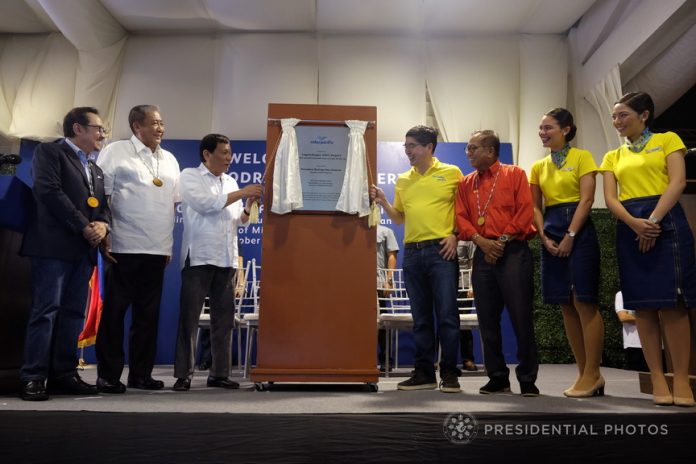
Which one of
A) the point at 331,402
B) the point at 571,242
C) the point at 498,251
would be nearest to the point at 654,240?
the point at 571,242

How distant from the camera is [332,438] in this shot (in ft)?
7.05

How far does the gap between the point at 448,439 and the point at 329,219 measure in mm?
1485

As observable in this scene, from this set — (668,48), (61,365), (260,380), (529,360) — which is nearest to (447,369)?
(529,360)

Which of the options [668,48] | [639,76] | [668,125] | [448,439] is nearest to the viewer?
[448,439]

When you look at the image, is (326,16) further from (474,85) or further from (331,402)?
(331,402)

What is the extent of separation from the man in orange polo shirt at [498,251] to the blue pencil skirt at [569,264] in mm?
106

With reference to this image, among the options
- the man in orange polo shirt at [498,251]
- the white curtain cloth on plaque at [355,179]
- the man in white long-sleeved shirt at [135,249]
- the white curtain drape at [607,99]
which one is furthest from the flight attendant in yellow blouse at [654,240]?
the white curtain drape at [607,99]

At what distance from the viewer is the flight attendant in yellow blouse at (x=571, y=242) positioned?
3.09 meters

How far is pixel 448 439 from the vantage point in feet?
7.09

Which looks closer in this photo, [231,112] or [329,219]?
[329,219]

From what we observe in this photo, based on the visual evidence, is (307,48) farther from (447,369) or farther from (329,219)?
(447,369)

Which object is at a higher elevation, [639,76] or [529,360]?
[639,76]

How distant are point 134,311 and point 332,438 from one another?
1692 mm

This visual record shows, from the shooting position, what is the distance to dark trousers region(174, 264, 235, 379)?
3426 mm
